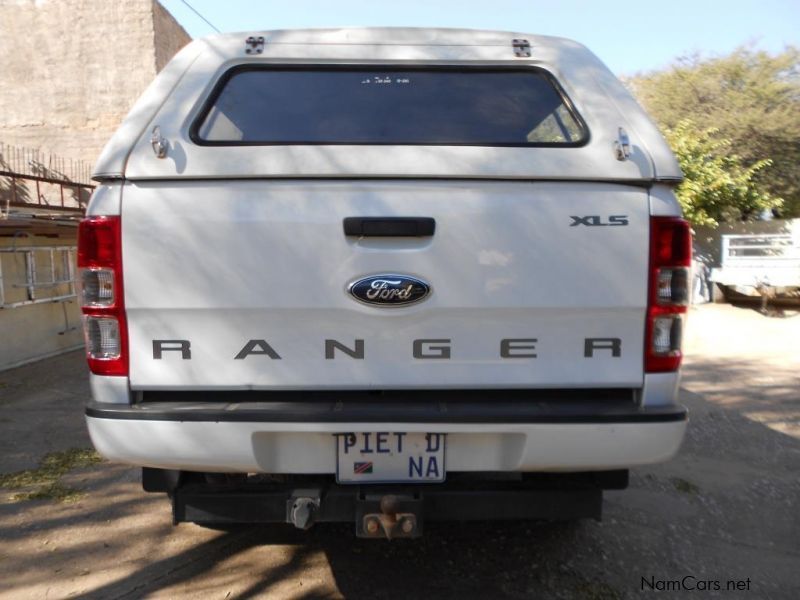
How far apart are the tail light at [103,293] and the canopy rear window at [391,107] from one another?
1.84 ft

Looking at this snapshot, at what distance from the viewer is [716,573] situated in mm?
2984

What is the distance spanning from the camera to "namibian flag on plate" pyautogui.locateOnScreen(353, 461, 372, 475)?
2234 mm

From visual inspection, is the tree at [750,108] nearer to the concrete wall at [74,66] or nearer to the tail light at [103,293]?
the concrete wall at [74,66]

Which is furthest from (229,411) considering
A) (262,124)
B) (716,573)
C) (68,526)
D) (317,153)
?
(716,573)

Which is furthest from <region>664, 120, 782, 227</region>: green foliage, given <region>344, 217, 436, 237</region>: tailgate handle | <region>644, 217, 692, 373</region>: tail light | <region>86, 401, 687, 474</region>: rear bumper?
<region>344, 217, 436, 237</region>: tailgate handle

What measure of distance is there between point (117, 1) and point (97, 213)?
1704 cm

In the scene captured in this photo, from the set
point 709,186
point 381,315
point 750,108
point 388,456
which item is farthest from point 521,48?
point 750,108

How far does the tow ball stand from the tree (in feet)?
51.8

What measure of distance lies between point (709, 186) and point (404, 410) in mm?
13135

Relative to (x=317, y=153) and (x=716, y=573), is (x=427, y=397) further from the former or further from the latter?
(x=716, y=573)

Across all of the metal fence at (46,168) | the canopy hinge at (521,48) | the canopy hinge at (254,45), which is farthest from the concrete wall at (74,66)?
the canopy hinge at (521,48)

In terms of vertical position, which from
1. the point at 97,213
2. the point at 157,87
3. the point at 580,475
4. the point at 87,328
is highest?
the point at 157,87

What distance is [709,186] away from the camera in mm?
13359

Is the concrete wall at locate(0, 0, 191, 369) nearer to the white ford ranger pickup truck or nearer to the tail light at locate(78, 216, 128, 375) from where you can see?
the tail light at locate(78, 216, 128, 375)
